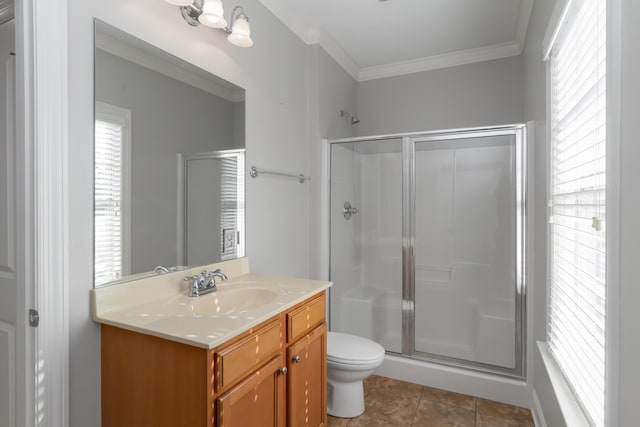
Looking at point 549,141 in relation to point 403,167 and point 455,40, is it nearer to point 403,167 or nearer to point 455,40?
point 403,167

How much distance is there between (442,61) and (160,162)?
9.01 feet

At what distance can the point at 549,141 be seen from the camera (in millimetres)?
1755

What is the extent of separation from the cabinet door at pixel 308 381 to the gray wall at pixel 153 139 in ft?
2.41

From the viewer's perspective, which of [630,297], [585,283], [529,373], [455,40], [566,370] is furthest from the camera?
[455,40]

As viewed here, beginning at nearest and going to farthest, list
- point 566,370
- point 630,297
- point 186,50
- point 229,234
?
point 630,297 < point 566,370 < point 186,50 < point 229,234

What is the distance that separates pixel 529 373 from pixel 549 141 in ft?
4.91

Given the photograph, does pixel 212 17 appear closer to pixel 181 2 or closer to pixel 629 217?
pixel 181 2

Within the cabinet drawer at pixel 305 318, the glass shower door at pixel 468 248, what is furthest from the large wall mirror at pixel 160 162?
the glass shower door at pixel 468 248

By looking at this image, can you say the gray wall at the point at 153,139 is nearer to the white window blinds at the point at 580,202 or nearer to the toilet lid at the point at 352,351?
the toilet lid at the point at 352,351

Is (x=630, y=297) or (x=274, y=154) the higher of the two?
(x=274, y=154)

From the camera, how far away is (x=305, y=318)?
66.1 inches

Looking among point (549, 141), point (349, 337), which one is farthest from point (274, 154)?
point (549, 141)

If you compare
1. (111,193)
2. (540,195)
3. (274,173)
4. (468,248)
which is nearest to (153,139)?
(111,193)

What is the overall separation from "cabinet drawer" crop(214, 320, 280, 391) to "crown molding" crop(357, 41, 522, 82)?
2.84 meters
